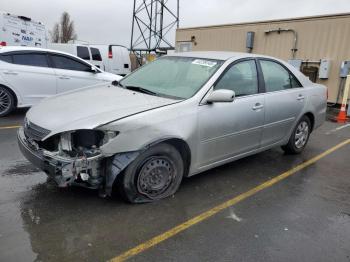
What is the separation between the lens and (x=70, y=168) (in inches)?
120

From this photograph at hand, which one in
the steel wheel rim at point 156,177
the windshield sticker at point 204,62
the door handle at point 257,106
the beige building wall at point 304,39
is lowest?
the steel wheel rim at point 156,177

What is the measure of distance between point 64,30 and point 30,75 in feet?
172

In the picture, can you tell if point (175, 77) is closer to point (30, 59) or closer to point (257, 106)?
point (257, 106)

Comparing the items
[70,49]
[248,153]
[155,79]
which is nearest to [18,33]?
[70,49]

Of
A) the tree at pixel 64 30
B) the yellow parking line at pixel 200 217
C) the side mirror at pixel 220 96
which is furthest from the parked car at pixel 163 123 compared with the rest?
the tree at pixel 64 30

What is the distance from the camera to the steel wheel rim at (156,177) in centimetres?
345

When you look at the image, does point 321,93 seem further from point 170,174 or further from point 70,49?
point 70,49

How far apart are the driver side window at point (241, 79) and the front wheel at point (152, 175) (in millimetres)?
1037

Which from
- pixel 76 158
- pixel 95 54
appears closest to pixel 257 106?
pixel 76 158

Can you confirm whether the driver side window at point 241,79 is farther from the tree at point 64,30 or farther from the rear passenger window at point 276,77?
the tree at point 64,30

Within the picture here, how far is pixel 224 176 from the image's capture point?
4.54 m

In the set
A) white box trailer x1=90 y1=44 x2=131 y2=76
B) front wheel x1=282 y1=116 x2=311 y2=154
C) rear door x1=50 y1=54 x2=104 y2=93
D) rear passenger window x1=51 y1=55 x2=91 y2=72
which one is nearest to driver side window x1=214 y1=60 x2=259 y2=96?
→ front wheel x1=282 y1=116 x2=311 y2=154

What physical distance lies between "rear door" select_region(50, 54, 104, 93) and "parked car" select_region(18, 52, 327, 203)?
12.5ft

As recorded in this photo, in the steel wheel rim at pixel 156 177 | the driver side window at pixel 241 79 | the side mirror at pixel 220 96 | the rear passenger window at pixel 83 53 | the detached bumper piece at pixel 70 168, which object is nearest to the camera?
the detached bumper piece at pixel 70 168
